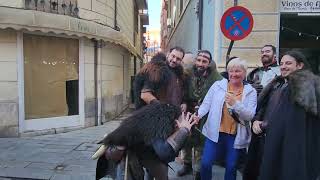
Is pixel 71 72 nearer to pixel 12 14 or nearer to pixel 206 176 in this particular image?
pixel 12 14

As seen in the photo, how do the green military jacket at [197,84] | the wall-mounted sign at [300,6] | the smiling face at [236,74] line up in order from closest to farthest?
the smiling face at [236,74]
the green military jacket at [197,84]
the wall-mounted sign at [300,6]

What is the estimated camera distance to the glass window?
9531mm

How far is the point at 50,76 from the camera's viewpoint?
9.98 m

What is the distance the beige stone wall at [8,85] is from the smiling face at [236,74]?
226 inches

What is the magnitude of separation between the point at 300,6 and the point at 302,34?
5.40ft

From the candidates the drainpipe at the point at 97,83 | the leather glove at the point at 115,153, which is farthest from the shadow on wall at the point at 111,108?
the leather glove at the point at 115,153

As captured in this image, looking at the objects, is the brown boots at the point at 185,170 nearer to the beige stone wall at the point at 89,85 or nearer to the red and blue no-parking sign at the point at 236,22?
the red and blue no-parking sign at the point at 236,22

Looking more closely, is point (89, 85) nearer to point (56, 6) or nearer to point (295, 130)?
point (56, 6)

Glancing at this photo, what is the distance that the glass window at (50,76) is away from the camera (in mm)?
9531

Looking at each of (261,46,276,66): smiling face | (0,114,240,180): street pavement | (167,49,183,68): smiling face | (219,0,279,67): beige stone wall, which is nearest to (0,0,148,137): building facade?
(0,114,240,180): street pavement

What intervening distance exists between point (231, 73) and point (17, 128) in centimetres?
581

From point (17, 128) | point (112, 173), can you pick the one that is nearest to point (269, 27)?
point (17, 128)

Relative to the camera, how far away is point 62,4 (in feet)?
32.2

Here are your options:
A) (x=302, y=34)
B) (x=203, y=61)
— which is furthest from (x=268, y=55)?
(x=302, y=34)
